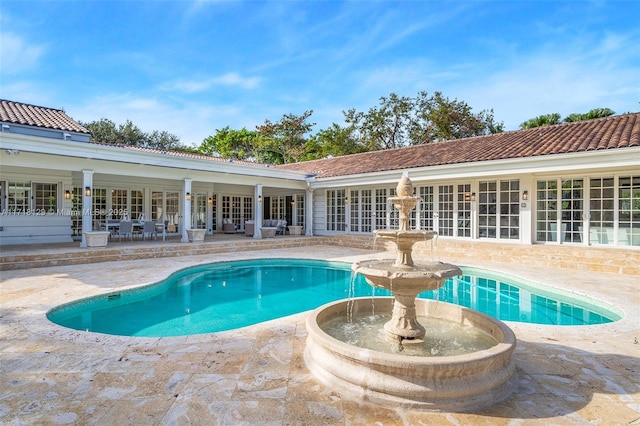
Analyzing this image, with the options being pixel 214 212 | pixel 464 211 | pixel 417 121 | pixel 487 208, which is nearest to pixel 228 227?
pixel 214 212

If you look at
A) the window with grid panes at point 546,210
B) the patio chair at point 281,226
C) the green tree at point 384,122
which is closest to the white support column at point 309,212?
the patio chair at point 281,226

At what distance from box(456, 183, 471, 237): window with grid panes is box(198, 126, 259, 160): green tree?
23.4m

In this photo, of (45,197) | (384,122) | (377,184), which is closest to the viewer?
(45,197)

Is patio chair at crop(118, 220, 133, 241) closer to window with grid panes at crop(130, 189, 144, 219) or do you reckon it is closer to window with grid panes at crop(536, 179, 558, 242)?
window with grid panes at crop(130, 189, 144, 219)

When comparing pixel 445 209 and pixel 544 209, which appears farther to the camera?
pixel 445 209

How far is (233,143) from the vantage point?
33.1m

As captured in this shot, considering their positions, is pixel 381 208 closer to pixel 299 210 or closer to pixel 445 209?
pixel 445 209

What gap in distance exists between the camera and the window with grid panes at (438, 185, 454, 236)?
1219 cm

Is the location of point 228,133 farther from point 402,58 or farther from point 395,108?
point 402,58

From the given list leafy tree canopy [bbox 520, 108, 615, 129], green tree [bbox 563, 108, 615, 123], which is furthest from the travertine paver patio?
leafy tree canopy [bbox 520, 108, 615, 129]

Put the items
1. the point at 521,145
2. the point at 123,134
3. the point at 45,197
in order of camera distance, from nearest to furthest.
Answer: the point at 521,145
the point at 45,197
the point at 123,134

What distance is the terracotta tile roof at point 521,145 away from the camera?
9.03 meters

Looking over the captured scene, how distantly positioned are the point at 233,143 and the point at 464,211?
2607cm

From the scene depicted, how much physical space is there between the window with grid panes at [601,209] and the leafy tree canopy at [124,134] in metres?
30.4
